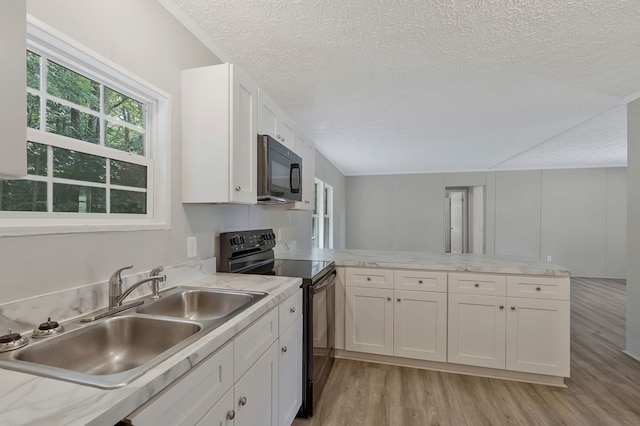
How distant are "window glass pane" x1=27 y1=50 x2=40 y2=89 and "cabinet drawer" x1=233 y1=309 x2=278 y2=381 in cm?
118

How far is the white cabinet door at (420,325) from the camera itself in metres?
2.38

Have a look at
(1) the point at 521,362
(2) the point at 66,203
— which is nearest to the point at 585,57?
(1) the point at 521,362

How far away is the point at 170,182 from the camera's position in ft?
5.18

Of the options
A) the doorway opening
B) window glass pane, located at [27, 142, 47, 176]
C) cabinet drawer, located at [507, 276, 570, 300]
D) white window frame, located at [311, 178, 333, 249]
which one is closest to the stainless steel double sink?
window glass pane, located at [27, 142, 47, 176]

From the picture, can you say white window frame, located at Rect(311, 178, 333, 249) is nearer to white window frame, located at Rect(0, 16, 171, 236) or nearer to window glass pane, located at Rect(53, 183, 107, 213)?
white window frame, located at Rect(0, 16, 171, 236)

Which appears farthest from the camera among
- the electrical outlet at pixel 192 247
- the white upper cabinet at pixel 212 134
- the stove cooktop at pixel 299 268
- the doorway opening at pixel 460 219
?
the doorway opening at pixel 460 219

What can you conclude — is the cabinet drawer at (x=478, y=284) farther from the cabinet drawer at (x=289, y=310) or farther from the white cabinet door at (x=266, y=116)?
the white cabinet door at (x=266, y=116)

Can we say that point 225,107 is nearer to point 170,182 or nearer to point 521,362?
point 170,182

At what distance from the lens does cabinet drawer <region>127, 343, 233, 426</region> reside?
0.69 metres

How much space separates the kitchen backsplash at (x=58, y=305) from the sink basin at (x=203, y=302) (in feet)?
0.46

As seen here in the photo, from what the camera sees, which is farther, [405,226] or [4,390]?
[405,226]

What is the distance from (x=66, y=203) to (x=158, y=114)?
648 mm

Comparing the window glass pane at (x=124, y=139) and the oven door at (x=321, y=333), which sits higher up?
the window glass pane at (x=124, y=139)

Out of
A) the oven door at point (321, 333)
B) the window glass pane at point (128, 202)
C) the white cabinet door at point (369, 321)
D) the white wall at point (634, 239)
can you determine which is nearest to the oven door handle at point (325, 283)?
the oven door at point (321, 333)
